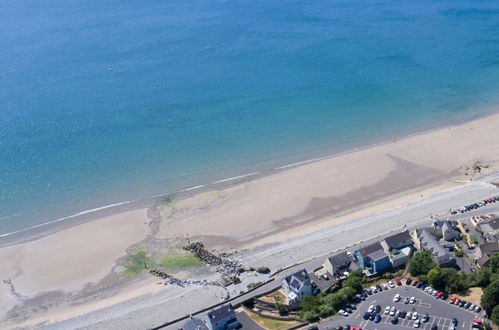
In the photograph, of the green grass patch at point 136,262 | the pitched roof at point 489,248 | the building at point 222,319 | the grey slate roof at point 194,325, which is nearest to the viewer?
the building at point 222,319

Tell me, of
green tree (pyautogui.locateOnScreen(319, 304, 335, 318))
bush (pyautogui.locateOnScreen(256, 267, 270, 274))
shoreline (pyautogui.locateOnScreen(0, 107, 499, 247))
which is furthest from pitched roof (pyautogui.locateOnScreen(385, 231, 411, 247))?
shoreline (pyautogui.locateOnScreen(0, 107, 499, 247))

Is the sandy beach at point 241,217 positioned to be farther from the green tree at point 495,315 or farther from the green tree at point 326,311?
the green tree at point 495,315

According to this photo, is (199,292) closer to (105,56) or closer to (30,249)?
(30,249)

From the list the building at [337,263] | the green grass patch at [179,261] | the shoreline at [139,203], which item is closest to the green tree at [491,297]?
the building at [337,263]

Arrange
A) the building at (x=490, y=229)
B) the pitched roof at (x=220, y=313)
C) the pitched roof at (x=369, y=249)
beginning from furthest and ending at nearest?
the building at (x=490, y=229) < the pitched roof at (x=369, y=249) < the pitched roof at (x=220, y=313)

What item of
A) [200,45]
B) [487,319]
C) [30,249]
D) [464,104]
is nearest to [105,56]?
[200,45]

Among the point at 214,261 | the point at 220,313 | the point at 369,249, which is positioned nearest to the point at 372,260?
the point at 369,249

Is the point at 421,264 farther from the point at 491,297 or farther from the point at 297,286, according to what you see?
the point at 297,286

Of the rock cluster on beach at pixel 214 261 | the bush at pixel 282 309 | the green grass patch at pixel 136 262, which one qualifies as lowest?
the bush at pixel 282 309
